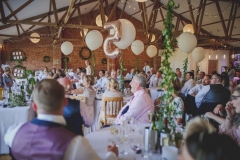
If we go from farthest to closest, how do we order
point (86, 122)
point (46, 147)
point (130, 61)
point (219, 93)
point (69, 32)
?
1. point (130, 61)
2. point (69, 32)
3. point (219, 93)
4. point (86, 122)
5. point (46, 147)

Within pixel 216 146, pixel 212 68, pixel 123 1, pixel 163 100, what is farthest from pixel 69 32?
pixel 216 146

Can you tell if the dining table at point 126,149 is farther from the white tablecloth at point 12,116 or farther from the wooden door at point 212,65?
the wooden door at point 212,65

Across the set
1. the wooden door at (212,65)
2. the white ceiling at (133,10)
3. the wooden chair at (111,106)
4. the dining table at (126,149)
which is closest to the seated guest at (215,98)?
the wooden chair at (111,106)

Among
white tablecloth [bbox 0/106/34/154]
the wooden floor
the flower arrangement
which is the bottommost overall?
the wooden floor

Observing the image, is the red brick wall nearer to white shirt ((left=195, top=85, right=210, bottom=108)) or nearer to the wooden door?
the wooden door

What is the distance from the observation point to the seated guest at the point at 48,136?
1.24m

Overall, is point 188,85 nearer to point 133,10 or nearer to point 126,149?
point 126,149

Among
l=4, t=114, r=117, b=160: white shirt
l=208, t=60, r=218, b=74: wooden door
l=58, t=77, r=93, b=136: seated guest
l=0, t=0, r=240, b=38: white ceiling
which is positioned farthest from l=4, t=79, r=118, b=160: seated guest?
l=208, t=60, r=218, b=74: wooden door

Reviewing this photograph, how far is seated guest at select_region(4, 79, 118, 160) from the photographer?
124 cm

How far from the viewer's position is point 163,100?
1924 mm

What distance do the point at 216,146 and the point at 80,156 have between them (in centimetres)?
71

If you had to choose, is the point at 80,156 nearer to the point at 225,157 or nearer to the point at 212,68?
the point at 225,157

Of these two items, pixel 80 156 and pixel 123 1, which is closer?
pixel 80 156

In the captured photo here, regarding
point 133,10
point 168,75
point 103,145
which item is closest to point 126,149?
point 103,145
